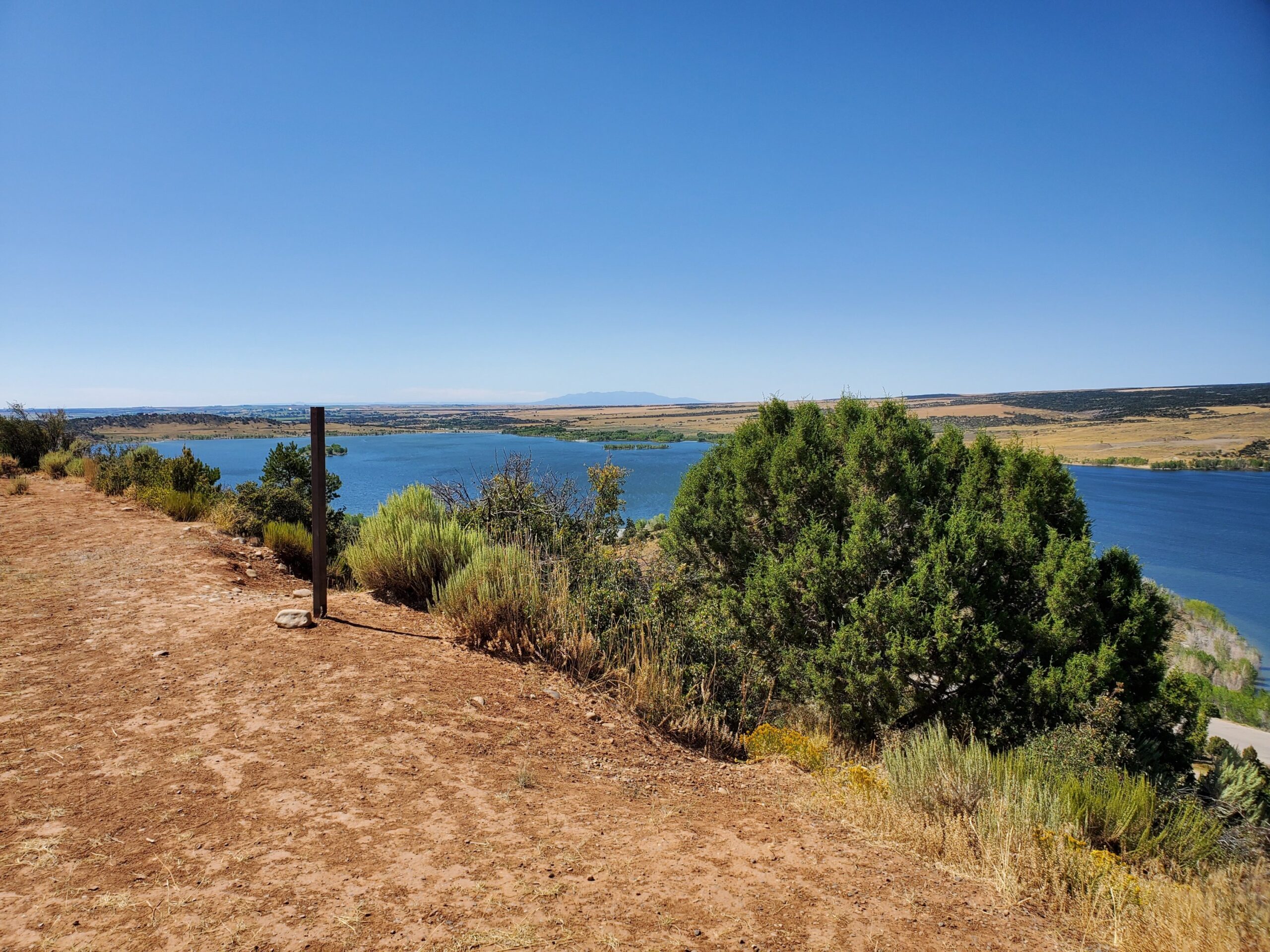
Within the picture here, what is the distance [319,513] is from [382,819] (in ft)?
12.1

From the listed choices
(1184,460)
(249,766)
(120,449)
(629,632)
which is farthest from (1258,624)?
(120,449)

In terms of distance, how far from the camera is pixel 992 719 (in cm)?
707

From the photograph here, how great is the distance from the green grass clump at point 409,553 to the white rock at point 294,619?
1.20m

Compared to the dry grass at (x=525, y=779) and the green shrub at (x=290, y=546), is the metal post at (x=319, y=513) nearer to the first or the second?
the dry grass at (x=525, y=779)

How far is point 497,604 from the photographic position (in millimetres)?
5926

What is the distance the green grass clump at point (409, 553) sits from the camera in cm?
701

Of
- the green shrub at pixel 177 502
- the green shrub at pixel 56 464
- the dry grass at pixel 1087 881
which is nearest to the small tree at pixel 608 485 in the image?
the green shrub at pixel 177 502

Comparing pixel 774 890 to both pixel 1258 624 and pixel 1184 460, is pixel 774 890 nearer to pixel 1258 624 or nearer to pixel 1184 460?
pixel 1258 624

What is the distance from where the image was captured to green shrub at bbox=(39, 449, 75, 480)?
1691 centimetres

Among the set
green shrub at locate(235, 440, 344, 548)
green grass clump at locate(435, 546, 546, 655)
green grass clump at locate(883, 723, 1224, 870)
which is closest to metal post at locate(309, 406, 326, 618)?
green grass clump at locate(435, 546, 546, 655)

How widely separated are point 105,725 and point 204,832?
5.52 ft

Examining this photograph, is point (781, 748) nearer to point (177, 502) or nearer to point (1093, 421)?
point (177, 502)

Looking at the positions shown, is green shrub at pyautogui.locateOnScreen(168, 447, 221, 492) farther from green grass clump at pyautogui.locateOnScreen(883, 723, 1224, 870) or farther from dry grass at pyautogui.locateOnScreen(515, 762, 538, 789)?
green grass clump at pyautogui.locateOnScreen(883, 723, 1224, 870)

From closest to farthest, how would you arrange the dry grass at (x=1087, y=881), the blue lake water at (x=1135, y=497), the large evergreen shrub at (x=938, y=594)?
the dry grass at (x=1087, y=881), the large evergreen shrub at (x=938, y=594), the blue lake water at (x=1135, y=497)
